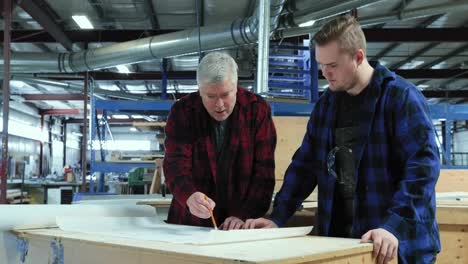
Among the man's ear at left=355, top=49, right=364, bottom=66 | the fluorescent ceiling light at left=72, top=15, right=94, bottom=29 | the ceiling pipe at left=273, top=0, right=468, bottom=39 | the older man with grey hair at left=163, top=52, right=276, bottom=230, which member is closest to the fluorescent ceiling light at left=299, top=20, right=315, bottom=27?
the ceiling pipe at left=273, top=0, right=468, bottom=39

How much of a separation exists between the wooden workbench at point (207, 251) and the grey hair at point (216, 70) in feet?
2.09

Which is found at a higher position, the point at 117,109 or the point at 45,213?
the point at 117,109

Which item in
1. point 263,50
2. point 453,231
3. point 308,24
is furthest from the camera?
point 308,24

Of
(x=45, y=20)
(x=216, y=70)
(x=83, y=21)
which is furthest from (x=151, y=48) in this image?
(x=216, y=70)

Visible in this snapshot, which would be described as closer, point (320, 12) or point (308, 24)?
point (320, 12)

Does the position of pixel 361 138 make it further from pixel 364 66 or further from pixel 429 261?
pixel 429 261

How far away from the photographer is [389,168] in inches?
59.3

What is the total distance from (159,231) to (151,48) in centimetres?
567

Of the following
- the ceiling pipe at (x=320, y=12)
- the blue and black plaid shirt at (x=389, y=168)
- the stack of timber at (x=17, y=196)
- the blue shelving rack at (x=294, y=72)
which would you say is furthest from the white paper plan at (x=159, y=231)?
the stack of timber at (x=17, y=196)

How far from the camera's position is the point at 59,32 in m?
7.71

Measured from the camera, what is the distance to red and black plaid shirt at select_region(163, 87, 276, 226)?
185cm

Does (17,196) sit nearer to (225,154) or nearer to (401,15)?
(401,15)

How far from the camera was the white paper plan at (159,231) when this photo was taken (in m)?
1.31

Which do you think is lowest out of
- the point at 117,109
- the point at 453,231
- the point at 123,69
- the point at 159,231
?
the point at 453,231
